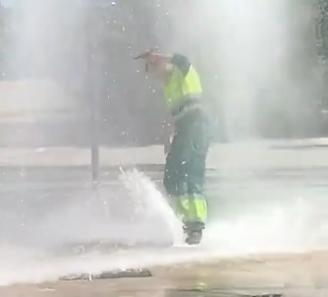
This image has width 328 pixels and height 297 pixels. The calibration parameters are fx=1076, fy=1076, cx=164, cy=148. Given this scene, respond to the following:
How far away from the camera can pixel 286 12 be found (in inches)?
789

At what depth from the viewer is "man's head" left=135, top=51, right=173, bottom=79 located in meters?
8.57

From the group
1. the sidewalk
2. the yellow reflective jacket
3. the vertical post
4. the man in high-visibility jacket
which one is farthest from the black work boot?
the sidewalk

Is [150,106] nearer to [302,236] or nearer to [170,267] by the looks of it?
[302,236]

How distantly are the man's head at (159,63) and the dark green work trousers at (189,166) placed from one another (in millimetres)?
379

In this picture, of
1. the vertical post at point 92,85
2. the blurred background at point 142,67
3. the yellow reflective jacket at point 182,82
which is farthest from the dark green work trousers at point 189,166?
the vertical post at point 92,85

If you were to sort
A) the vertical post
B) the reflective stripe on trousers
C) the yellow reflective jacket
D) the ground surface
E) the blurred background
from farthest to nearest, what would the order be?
the vertical post
the blurred background
the reflective stripe on trousers
the yellow reflective jacket
the ground surface

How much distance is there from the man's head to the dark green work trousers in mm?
379

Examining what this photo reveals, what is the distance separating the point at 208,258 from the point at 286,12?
41.0ft

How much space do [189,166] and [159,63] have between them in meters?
0.86

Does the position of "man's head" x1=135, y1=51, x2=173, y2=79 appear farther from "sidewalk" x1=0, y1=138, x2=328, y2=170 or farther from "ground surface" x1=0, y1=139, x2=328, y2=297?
"sidewalk" x1=0, y1=138, x2=328, y2=170

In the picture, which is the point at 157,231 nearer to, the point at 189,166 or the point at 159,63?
the point at 189,166

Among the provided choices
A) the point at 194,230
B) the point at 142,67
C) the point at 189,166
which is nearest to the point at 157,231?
the point at 194,230

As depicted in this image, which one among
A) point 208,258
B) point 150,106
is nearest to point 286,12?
point 150,106

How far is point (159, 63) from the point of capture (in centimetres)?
858
